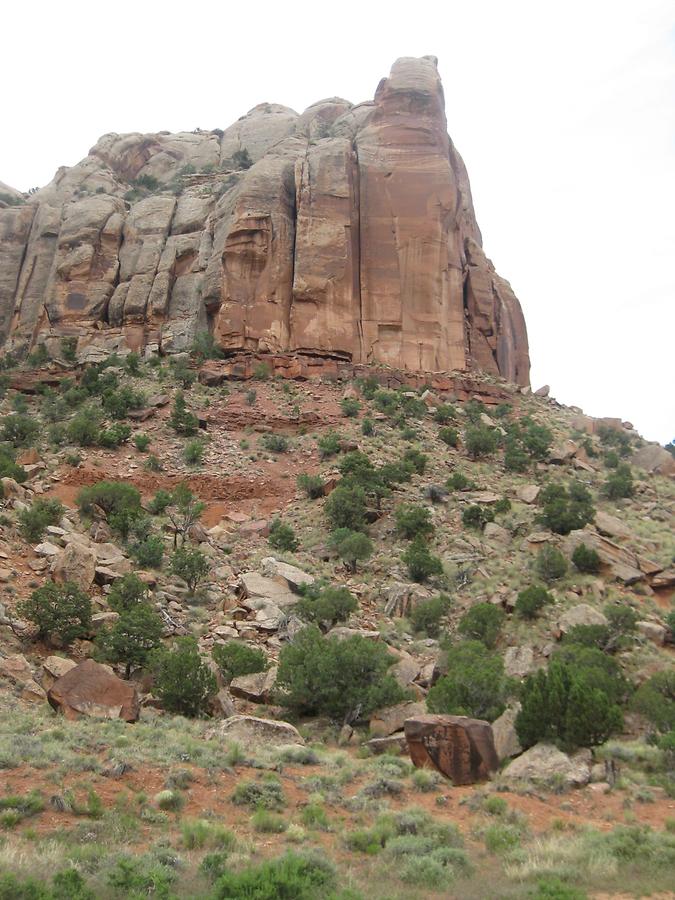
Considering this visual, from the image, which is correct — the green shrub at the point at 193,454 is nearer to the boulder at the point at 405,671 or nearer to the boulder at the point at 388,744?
the boulder at the point at 405,671

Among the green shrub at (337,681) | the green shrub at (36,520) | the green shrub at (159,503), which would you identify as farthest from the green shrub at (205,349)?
the green shrub at (337,681)

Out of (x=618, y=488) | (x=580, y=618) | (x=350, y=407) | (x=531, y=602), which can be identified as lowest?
(x=580, y=618)

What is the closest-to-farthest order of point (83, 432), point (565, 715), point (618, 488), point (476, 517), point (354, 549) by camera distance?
point (565, 715) → point (354, 549) → point (476, 517) → point (618, 488) → point (83, 432)

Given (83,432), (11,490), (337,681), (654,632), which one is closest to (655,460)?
(654,632)

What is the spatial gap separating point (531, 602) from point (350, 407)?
752 inches

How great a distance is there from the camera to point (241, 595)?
2327 centimetres

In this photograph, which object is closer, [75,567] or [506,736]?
[506,736]

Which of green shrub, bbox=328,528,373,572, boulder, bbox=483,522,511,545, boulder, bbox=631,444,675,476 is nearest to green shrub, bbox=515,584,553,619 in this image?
boulder, bbox=483,522,511,545

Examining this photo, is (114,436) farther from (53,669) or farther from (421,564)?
(53,669)

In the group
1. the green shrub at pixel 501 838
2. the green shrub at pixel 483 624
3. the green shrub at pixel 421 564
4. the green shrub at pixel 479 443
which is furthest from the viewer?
the green shrub at pixel 479 443

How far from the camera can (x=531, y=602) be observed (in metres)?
22.4

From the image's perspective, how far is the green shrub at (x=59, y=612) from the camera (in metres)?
17.8

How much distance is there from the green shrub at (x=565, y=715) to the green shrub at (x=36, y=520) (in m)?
15.2

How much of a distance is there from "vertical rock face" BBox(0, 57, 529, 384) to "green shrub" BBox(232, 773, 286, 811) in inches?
1393
